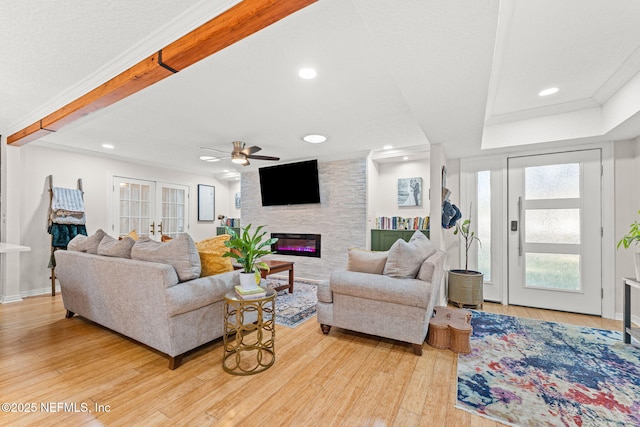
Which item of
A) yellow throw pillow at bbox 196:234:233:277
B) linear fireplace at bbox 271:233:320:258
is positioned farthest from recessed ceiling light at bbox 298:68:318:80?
linear fireplace at bbox 271:233:320:258

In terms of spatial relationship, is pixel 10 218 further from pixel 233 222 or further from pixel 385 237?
pixel 385 237

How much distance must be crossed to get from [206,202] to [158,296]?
5325mm

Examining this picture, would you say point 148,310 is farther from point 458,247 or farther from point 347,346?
point 458,247

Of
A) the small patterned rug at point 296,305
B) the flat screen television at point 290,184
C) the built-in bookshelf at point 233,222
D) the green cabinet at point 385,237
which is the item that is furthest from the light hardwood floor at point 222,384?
the built-in bookshelf at point 233,222

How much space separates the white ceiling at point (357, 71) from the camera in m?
1.59

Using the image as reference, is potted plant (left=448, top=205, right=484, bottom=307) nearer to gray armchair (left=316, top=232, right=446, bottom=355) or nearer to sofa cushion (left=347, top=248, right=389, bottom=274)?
gray armchair (left=316, top=232, right=446, bottom=355)

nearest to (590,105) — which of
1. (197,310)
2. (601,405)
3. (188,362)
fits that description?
(601,405)

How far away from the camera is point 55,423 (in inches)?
59.7

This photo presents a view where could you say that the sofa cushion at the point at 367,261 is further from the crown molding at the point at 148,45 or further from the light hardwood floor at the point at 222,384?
the crown molding at the point at 148,45

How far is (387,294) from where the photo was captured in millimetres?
2412

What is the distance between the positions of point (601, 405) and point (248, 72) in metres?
3.39

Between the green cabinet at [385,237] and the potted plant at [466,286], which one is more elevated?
the green cabinet at [385,237]

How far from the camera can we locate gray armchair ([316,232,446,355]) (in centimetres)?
234

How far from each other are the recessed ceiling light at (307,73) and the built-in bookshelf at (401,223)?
10.2 feet
